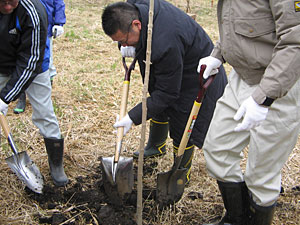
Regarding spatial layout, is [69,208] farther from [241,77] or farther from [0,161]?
[241,77]

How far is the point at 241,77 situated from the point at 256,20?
40 centimetres

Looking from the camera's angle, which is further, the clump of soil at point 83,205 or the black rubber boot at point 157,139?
the black rubber boot at point 157,139

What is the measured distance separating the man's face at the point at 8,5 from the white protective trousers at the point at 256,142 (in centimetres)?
152

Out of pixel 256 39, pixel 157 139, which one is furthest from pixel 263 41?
pixel 157 139

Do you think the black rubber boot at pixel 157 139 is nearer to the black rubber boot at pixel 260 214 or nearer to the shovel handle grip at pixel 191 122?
the shovel handle grip at pixel 191 122

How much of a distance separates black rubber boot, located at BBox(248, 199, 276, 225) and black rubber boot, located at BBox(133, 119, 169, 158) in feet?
4.36

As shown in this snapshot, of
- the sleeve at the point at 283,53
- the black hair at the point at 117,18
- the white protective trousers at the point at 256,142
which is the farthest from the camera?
the black hair at the point at 117,18

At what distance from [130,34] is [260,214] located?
1463mm

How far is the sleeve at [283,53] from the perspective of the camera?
63.5 inches

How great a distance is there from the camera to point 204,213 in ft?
8.74

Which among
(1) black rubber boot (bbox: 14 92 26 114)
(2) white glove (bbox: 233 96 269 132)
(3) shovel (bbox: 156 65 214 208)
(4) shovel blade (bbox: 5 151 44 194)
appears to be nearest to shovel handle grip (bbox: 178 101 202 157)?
(3) shovel (bbox: 156 65 214 208)

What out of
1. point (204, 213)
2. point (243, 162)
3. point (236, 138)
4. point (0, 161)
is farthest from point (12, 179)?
point (243, 162)

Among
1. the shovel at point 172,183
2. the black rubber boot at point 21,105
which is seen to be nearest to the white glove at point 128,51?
the shovel at point 172,183

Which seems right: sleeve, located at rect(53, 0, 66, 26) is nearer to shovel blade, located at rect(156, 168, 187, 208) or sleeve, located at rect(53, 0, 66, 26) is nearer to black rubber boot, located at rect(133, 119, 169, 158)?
black rubber boot, located at rect(133, 119, 169, 158)
